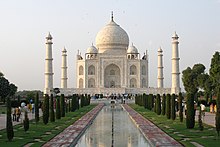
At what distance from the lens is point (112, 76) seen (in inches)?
1805

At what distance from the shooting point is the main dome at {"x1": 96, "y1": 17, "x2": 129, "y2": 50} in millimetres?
45844

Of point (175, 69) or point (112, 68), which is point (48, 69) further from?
point (175, 69)

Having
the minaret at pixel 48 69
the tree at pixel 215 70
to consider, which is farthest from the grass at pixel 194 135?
the minaret at pixel 48 69

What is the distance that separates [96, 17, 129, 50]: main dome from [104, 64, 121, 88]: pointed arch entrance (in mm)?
2469

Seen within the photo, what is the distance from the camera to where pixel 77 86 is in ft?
147

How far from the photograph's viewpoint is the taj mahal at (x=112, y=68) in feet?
130

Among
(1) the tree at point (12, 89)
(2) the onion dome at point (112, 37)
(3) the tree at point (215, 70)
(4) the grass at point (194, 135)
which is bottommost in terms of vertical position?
(4) the grass at point (194, 135)

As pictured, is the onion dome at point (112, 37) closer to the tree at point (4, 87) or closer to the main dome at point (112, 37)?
the main dome at point (112, 37)

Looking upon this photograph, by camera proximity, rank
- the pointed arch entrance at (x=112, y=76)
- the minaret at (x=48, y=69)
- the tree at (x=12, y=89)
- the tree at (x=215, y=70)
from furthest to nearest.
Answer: the pointed arch entrance at (x=112, y=76) → the minaret at (x=48, y=69) → the tree at (x=12, y=89) → the tree at (x=215, y=70)

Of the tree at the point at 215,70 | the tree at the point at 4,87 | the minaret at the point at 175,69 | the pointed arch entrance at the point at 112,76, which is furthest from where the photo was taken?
the pointed arch entrance at the point at 112,76

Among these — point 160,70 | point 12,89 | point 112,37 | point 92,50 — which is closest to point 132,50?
point 112,37

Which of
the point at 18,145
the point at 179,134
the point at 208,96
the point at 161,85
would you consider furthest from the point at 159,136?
the point at 161,85

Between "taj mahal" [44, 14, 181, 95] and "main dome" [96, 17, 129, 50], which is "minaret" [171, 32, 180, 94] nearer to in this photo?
"taj mahal" [44, 14, 181, 95]

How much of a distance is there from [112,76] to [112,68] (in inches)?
35.7
